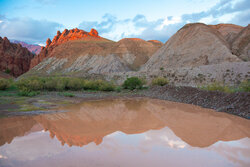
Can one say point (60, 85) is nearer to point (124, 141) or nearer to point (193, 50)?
point (124, 141)

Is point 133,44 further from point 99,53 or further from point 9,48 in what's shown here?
point 9,48

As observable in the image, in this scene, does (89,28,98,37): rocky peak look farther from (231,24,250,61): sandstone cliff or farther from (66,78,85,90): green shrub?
(66,78,85,90): green shrub

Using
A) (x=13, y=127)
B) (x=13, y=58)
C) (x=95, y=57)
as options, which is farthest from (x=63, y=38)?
(x=13, y=127)

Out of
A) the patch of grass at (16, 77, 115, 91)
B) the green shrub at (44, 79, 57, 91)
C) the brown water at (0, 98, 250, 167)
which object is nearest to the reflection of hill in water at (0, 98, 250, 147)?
the brown water at (0, 98, 250, 167)

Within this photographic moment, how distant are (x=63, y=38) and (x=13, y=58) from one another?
26.2m

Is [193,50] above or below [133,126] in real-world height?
above

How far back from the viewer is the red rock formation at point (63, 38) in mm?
93688

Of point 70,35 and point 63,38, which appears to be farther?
point 70,35

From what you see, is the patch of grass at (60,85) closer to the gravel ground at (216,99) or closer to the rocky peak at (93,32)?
the gravel ground at (216,99)

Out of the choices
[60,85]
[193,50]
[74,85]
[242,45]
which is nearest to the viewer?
[60,85]

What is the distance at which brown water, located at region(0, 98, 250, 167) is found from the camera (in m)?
5.45

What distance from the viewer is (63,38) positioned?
105188 millimetres

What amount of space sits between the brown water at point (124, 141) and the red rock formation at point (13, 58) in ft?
286

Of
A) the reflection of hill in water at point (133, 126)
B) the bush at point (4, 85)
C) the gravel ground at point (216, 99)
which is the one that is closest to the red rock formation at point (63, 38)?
the bush at point (4, 85)
